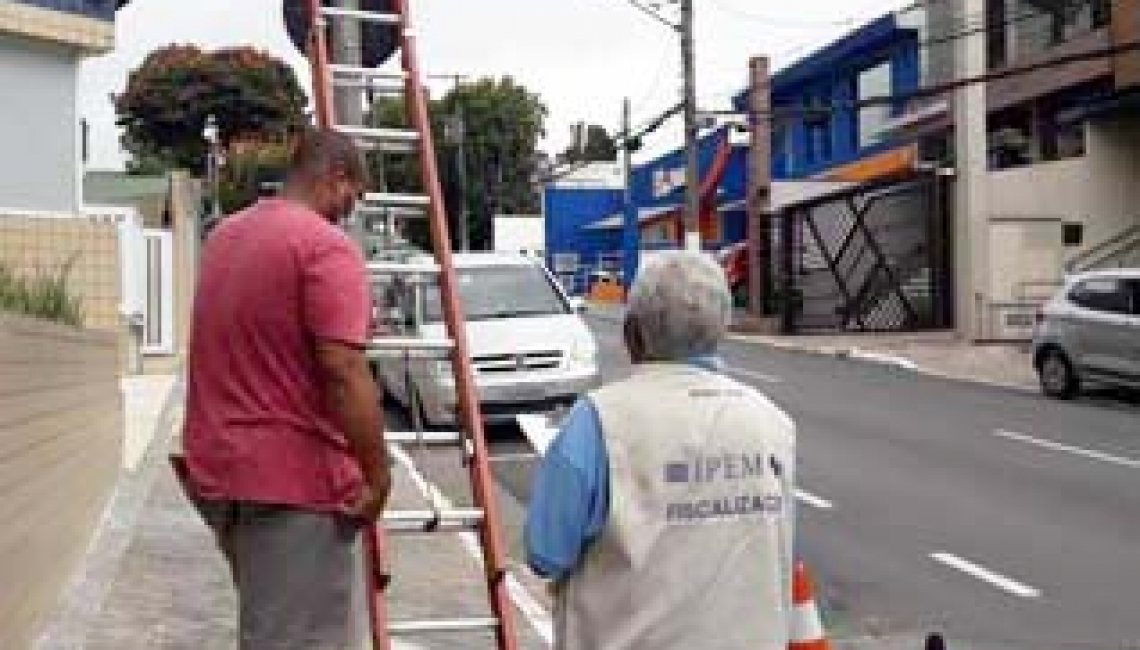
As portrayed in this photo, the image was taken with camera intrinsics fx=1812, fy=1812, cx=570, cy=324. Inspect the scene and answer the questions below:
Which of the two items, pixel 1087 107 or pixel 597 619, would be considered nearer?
pixel 597 619

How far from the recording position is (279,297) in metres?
4.61

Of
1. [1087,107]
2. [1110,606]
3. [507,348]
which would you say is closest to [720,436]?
[1110,606]

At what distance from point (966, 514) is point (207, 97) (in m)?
62.3

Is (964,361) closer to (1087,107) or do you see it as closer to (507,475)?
(1087,107)

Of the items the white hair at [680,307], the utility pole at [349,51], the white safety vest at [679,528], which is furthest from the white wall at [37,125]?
the white safety vest at [679,528]

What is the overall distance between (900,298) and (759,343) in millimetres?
3265

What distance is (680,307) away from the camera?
3703 millimetres

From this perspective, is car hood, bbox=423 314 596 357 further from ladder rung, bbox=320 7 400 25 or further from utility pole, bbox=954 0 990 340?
utility pole, bbox=954 0 990 340

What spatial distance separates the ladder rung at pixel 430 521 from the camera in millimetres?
5852

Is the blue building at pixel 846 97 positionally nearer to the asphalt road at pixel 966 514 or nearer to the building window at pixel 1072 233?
the building window at pixel 1072 233

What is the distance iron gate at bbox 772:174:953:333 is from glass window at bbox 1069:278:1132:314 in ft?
35.4

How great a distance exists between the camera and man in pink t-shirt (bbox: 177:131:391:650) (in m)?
4.61

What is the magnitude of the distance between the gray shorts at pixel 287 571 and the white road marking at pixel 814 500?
8.68 m

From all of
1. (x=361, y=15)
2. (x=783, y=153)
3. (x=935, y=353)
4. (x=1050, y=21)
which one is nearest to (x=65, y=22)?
(x=361, y=15)
